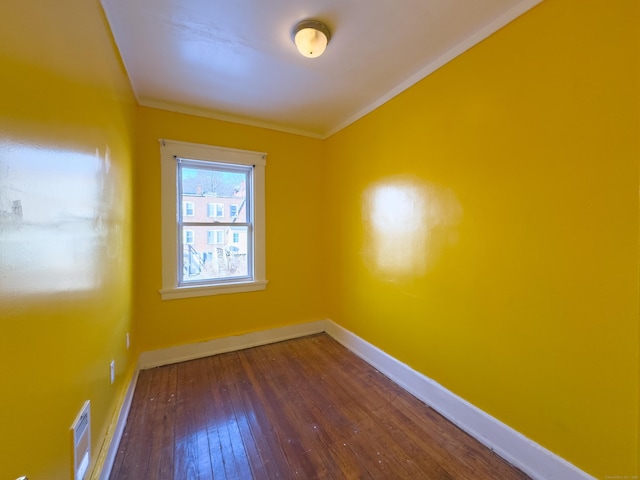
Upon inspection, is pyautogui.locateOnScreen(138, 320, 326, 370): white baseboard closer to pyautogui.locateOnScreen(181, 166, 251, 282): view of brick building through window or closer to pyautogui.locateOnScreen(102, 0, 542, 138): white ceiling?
pyautogui.locateOnScreen(181, 166, 251, 282): view of brick building through window

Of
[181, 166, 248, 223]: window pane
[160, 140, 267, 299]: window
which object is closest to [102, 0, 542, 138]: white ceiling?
[160, 140, 267, 299]: window

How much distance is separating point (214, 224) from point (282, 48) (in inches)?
69.7

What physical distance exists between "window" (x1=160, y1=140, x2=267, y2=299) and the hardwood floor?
2.91 ft

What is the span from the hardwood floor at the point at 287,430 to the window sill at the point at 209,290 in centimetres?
67

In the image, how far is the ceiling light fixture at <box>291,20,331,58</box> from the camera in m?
1.58

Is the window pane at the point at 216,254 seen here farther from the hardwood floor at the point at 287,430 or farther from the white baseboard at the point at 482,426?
the white baseboard at the point at 482,426

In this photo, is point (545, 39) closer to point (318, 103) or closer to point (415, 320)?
point (318, 103)

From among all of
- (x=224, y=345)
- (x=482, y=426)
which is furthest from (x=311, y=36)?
(x=224, y=345)

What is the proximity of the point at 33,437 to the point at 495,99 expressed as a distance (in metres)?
2.50

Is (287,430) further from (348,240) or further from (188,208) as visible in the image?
(188,208)

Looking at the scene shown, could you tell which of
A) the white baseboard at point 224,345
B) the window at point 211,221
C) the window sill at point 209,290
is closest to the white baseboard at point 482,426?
the white baseboard at point 224,345

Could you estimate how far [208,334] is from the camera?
2.76 m

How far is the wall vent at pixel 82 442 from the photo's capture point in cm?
106

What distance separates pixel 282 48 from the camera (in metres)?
1.80
